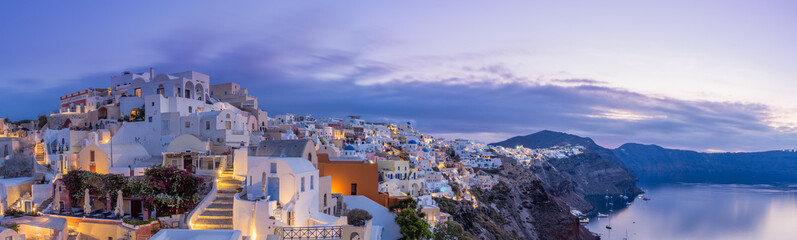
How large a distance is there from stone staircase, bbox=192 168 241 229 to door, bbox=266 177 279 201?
1.70 metres

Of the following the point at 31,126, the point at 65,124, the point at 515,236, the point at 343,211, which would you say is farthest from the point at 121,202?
the point at 515,236

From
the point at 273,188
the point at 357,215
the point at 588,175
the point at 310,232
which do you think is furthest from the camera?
the point at 588,175

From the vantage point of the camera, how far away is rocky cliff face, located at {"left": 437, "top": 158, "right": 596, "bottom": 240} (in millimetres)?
39675

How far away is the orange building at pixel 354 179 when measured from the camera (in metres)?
22.6

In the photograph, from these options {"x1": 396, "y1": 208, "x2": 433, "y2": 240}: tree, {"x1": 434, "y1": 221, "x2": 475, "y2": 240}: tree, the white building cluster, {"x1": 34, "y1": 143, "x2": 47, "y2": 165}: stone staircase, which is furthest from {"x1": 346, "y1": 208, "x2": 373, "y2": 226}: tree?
{"x1": 34, "y1": 143, "x2": 47, "y2": 165}: stone staircase

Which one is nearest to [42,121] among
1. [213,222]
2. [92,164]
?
[92,164]

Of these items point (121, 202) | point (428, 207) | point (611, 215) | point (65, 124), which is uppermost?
point (65, 124)

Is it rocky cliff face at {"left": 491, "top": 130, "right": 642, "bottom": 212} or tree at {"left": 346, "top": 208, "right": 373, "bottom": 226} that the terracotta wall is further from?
rocky cliff face at {"left": 491, "top": 130, "right": 642, "bottom": 212}

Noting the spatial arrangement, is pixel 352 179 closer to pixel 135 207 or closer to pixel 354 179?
pixel 354 179

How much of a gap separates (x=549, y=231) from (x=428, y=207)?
36.6m

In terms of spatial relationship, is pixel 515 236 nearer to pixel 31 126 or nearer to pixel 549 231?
pixel 549 231

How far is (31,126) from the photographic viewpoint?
3459 centimetres

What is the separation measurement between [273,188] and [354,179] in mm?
6912

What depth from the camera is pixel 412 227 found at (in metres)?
19.6
